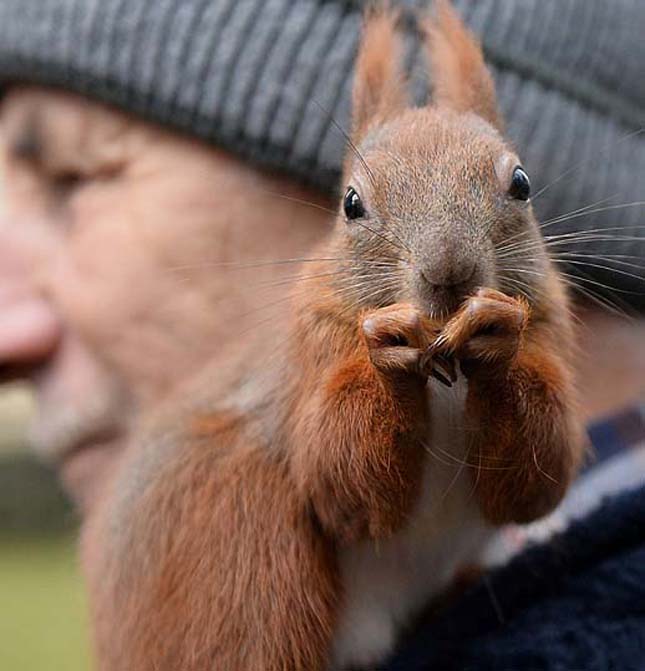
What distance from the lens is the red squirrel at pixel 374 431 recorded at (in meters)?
1.12

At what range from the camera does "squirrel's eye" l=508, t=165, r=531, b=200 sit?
47.8 inches

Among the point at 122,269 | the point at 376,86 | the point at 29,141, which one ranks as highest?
the point at 376,86

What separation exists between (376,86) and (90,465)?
3.57ft

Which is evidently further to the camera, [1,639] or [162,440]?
[1,639]

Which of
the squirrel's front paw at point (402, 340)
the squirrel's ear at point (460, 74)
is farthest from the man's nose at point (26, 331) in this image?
the squirrel's front paw at point (402, 340)

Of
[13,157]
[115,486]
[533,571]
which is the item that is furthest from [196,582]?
[13,157]

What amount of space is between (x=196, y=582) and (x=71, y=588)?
6535 mm

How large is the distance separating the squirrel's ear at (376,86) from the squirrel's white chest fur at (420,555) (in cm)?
45

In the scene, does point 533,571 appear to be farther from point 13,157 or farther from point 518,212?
point 13,157

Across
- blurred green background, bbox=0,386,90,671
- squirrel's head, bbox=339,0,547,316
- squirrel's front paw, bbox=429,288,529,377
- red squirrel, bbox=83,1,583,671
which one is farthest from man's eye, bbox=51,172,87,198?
blurred green background, bbox=0,386,90,671

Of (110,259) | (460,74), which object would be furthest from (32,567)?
(460,74)

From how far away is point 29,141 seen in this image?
210 centimetres

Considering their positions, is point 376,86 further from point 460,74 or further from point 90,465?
point 90,465

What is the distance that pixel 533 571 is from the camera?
4.69ft
